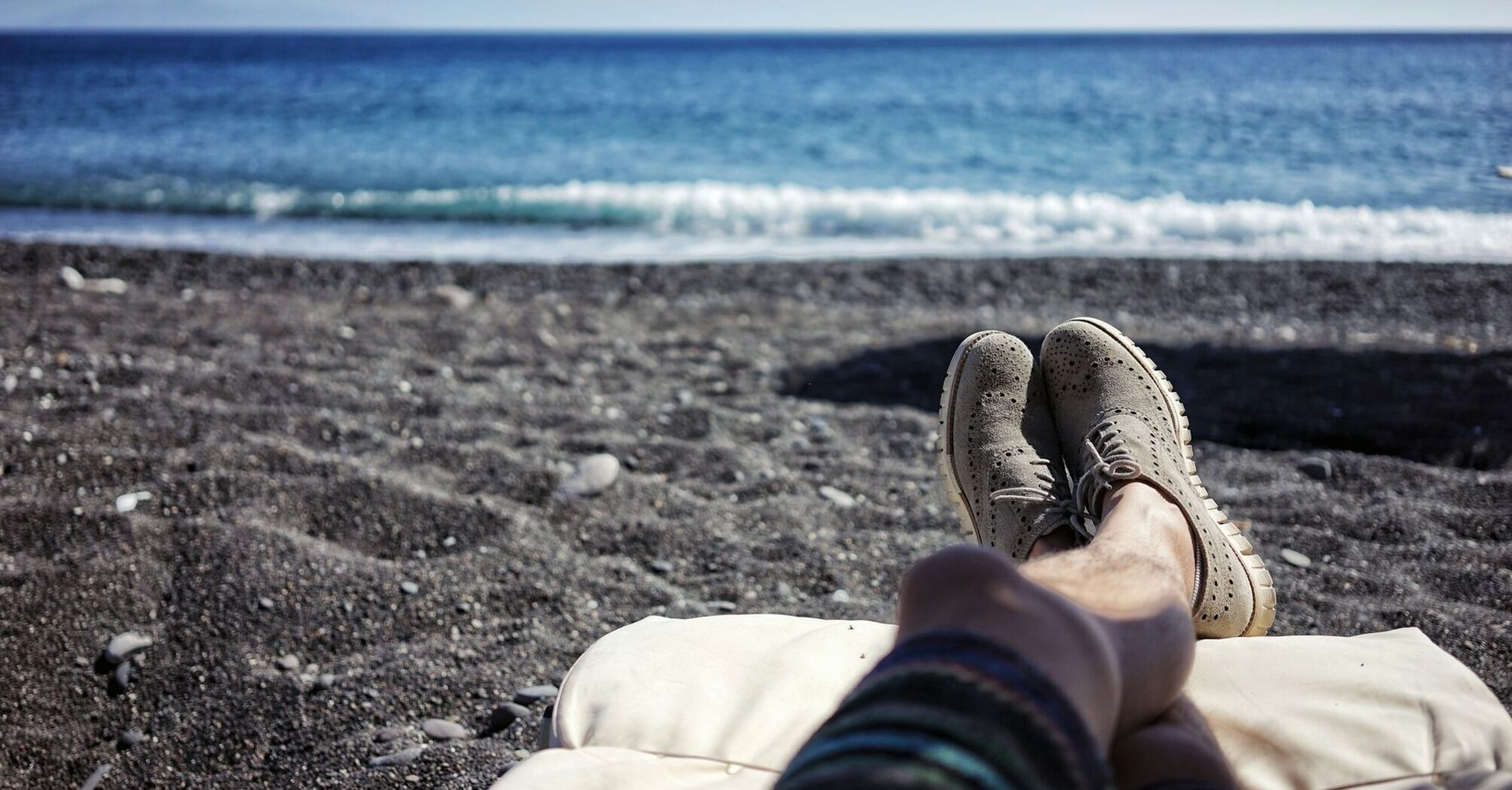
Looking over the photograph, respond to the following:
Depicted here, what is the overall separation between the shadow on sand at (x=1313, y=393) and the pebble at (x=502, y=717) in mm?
1872

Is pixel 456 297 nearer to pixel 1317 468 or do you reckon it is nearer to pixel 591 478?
pixel 591 478

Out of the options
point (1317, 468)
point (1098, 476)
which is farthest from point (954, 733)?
point (1317, 468)

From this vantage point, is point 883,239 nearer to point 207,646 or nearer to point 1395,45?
point 207,646

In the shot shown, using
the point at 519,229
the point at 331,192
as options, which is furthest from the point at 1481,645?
the point at 331,192

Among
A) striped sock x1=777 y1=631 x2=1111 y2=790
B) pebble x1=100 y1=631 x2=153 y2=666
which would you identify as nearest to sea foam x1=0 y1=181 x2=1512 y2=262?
pebble x1=100 y1=631 x2=153 y2=666

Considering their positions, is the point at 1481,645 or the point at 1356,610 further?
the point at 1356,610

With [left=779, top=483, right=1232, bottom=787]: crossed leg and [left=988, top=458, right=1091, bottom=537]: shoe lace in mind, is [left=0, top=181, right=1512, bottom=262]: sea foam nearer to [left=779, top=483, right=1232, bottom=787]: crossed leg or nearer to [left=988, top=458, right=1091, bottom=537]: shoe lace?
[left=988, top=458, right=1091, bottom=537]: shoe lace

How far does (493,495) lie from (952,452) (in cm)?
124

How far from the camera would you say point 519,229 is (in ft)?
25.9

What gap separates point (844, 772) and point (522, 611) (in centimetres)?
142

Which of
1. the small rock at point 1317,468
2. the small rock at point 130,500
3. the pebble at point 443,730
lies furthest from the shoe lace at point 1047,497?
the small rock at point 130,500

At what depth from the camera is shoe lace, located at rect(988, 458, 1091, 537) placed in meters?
1.70

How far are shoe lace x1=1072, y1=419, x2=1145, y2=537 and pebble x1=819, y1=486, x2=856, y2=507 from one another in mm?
871

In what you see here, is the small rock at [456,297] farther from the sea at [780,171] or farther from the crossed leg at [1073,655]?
the crossed leg at [1073,655]
